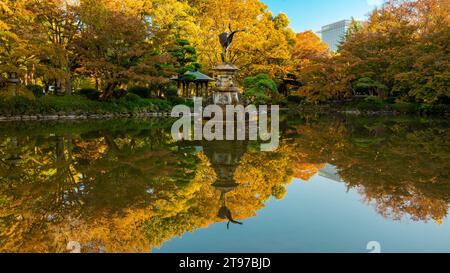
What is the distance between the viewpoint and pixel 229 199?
4.98 metres

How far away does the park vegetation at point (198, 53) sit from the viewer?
20.0 meters

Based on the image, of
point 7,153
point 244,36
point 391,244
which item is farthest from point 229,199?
point 244,36

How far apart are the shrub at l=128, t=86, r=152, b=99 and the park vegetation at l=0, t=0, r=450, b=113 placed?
74mm

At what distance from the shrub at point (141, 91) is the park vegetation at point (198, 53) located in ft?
0.24

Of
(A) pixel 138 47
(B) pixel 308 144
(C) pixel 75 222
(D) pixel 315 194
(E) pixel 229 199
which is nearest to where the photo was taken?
(C) pixel 75 222

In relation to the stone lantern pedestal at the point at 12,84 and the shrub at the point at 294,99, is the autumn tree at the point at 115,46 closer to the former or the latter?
the stone lantern pedestal at the point at 12,84

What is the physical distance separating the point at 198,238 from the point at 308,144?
303 inches

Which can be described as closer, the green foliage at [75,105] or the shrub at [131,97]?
the green foliage at [75,105]

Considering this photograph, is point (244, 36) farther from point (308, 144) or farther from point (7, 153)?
point (7, 153)

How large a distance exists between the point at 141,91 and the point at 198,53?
24.3 ft

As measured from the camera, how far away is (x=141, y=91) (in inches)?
1094

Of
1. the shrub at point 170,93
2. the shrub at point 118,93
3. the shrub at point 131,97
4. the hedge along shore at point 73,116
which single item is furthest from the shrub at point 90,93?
the shrub at point 170,93

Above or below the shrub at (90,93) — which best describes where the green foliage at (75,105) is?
below

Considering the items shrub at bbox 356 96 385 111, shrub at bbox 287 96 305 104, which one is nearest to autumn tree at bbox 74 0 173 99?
shrub at bbox 356 96 385 111
